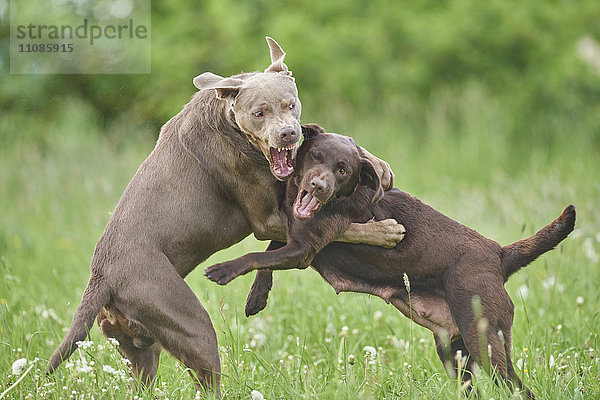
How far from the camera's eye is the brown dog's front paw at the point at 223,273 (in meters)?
3.73

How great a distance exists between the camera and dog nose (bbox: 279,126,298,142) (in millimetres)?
3846

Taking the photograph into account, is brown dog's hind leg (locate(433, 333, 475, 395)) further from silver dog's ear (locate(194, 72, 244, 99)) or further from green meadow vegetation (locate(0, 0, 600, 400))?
silver dog's ear (locate(194, 72, 244, 99))

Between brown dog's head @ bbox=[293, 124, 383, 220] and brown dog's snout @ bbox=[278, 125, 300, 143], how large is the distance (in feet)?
0.69

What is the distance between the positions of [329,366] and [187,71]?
378 inches

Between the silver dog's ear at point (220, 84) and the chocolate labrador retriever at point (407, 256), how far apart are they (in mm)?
456

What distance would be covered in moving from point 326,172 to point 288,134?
0.92ft

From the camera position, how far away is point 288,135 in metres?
3.85

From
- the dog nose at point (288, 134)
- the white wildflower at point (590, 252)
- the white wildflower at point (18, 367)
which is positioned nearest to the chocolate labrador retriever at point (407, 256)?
the dog nose at point (288, 134)

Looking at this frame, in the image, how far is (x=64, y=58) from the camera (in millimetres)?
12914

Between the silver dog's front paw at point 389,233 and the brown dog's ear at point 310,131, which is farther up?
the brown dog's ear at point 310,131

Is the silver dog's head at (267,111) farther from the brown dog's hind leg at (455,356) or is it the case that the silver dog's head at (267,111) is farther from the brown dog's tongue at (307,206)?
the brown dog's hind leg at (455,356)

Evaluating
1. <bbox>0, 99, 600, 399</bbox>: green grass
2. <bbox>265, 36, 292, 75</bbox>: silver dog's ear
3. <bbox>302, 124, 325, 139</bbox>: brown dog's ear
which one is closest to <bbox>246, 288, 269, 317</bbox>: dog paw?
<bbox>0, 99, 600, 399</bbox>: green grass

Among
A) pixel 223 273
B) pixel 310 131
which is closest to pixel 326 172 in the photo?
pixel 310 131

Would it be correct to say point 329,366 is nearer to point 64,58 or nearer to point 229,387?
point 229,387
